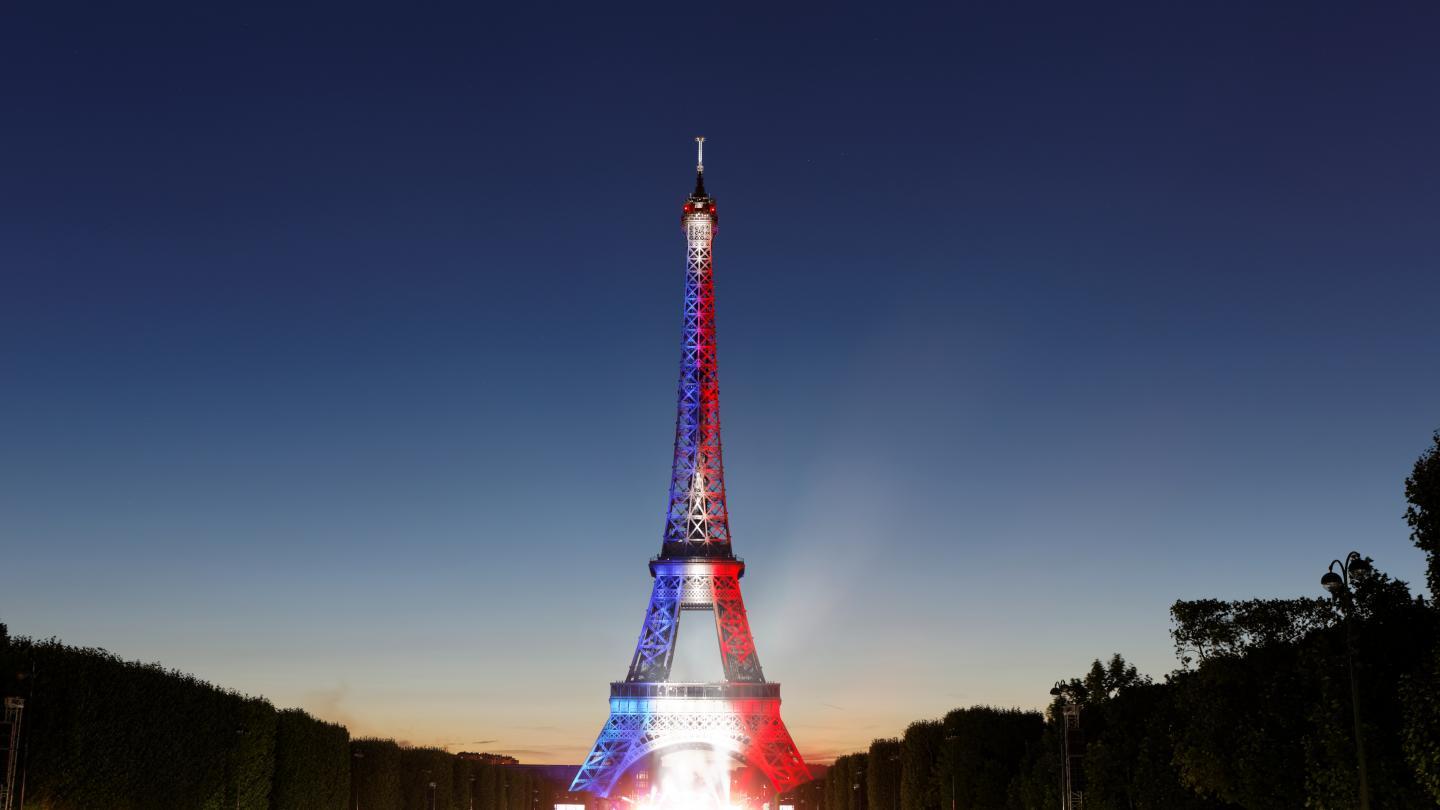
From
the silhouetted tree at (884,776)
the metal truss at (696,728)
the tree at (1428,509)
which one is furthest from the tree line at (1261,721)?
the metal truss at (696,728)

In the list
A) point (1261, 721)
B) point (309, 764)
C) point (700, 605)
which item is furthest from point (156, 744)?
point (700, 605)

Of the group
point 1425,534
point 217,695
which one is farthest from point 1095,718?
point 217,695

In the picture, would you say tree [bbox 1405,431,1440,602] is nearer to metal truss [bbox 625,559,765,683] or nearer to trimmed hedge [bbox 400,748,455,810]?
trimmed hedge [bbox 400,748,455,810]

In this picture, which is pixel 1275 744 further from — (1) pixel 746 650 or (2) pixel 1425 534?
(1) pixel 746 650

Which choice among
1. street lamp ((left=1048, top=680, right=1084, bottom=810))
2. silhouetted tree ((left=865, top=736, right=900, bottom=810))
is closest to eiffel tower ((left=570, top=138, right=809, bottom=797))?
silhouetted tree ((left=865, top=736, right=900, bottom=810))

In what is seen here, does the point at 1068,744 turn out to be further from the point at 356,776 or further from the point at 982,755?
the point at 356,776
